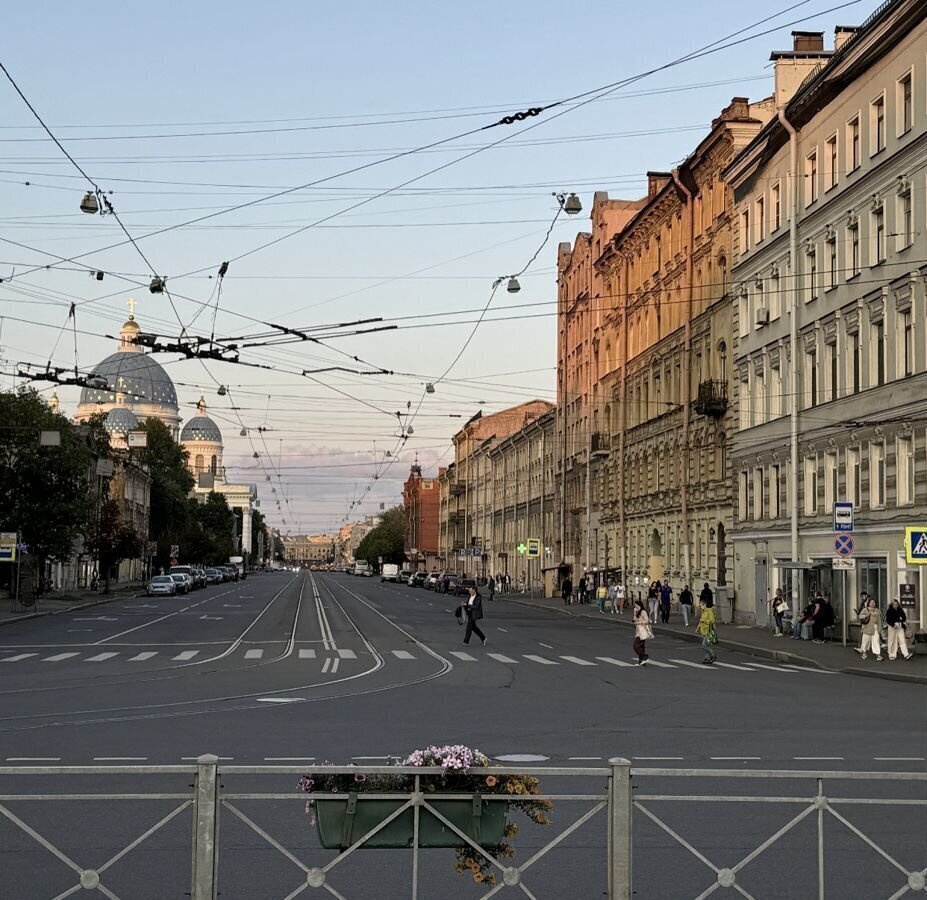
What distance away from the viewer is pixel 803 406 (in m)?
45.1

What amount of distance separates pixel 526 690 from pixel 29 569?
43.8m

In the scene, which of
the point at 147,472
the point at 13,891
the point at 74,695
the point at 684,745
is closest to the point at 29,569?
the point at 74,695

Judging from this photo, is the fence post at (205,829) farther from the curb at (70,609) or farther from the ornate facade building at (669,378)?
the ornate facade building at (669,378)

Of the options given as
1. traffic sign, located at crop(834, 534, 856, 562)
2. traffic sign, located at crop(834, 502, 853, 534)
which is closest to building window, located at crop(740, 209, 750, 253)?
traffic sign, located at crop(834, 502, 853, 534)

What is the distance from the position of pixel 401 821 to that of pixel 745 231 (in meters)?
46.5

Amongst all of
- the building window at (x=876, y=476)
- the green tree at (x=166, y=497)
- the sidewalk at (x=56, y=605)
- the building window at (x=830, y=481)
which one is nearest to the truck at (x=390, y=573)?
the green tree at (x=166, y=497)

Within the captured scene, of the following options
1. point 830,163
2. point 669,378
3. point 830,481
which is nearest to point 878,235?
point 830,163

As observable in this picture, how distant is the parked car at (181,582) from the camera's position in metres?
95.7

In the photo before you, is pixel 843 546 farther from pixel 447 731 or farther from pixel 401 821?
pixel 401 821

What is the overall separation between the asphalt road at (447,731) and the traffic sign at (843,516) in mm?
3998

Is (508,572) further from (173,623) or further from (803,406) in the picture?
(803,406)

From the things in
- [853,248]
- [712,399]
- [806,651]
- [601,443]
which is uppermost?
[853,248]

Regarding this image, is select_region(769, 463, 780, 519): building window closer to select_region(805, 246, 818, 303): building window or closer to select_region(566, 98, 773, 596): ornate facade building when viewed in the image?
select_region(566, 98, 773, 596): ornate facade building

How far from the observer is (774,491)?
48.0m
